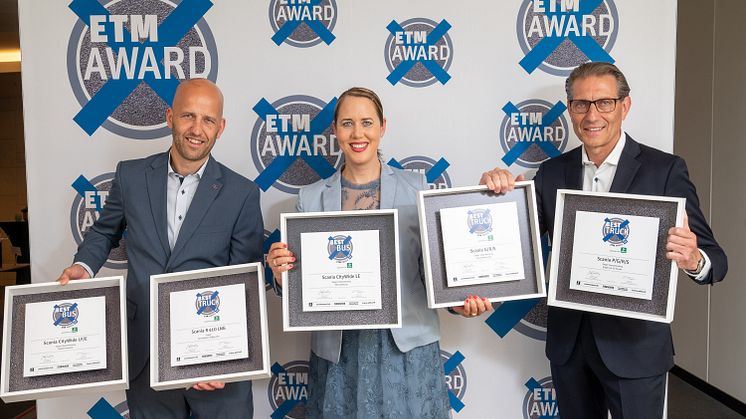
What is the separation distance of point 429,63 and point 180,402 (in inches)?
73.2

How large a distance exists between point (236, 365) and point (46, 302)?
2.33ft

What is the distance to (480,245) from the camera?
192 centimetres

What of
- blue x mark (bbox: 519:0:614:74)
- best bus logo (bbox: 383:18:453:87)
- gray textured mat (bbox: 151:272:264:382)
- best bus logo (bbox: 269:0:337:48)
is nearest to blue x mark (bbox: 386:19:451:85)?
best bus logo (bbox: 383:18:453:87)

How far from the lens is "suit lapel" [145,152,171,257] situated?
79.7 inches

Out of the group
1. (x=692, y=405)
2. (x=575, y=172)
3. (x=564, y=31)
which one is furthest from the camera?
(x=692, y=405)

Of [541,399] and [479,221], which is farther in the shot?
[541,399]

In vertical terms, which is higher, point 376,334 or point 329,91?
point 329,91

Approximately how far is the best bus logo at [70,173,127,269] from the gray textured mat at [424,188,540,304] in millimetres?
1667

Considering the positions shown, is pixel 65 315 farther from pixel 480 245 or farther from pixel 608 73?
pixel 608 73

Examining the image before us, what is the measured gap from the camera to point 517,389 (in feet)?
8.96

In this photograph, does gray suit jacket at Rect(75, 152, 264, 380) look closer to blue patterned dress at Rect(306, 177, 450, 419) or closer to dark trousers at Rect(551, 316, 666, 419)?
blue patterned dress at Rect(306, 177, 450, 419)

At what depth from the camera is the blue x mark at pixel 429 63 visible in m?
2.65

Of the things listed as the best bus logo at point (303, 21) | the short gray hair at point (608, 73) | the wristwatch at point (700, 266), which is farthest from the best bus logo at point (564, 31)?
the wristwatch at point (700, 266)

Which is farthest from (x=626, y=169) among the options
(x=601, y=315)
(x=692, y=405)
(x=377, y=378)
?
(x=692, y=405)
